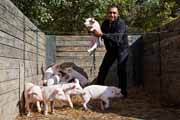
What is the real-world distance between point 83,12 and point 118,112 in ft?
22.3

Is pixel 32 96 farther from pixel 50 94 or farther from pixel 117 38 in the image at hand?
pixel 117 38

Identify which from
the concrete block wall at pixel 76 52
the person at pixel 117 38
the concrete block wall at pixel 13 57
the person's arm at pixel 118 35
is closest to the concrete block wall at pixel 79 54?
the concrete block wall at pixel 76 52

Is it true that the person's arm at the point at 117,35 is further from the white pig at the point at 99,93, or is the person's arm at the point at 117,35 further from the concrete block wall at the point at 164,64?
the white pig at the point at 99,93

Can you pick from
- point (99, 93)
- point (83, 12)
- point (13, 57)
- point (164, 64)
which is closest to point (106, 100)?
point (99, 93)

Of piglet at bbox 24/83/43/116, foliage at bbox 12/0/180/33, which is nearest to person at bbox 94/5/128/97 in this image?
piglet at bbox 24/83/43/116

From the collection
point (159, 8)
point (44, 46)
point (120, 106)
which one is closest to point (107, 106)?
point (120, 106)

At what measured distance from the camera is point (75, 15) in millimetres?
12930

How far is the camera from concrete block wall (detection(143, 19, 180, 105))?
6630 mm

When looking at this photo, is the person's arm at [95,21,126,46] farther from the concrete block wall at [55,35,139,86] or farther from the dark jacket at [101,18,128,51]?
the concrete block wall at [55,35,139,86]

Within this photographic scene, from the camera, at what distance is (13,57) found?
504 cm

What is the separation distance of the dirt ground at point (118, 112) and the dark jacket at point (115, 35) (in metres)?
0.99

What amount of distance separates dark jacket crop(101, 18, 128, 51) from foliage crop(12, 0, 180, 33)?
4.22 metres

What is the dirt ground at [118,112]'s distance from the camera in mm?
5561

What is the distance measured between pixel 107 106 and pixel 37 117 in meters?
1.29
